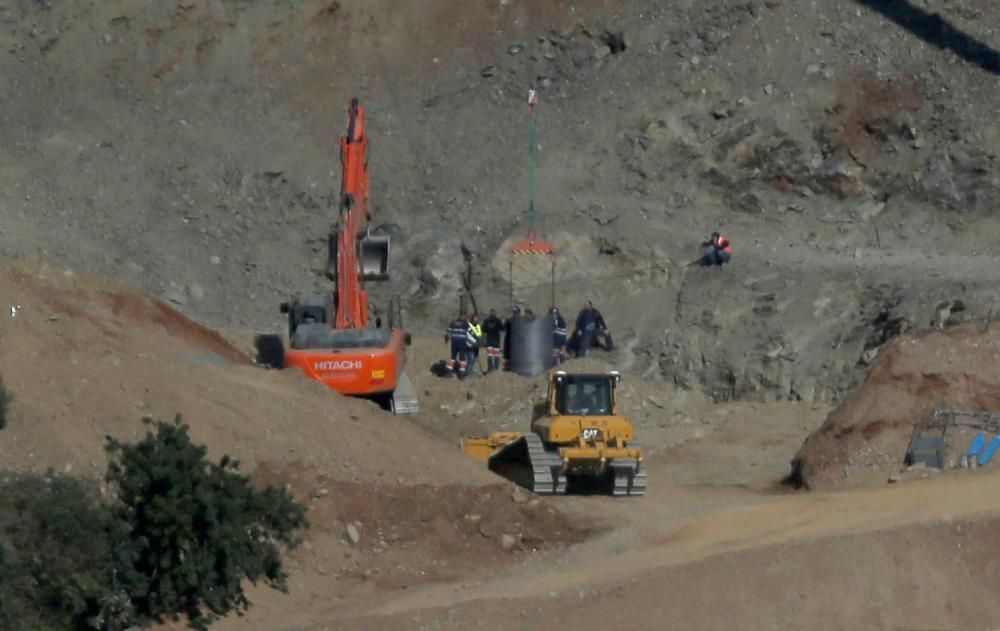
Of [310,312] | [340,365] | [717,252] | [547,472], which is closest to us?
[547,472]

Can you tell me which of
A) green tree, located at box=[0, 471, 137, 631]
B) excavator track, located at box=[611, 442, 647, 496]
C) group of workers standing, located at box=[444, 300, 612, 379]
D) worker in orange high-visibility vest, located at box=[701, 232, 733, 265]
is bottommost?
green tree, located at box=[0, 471, 137, 631]

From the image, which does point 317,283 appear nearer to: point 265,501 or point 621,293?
point 621,293

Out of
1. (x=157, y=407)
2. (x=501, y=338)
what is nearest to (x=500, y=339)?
(x=501, y=338)

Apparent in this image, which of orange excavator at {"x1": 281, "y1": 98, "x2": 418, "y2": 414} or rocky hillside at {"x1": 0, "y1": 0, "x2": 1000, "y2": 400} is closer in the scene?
orange excavator at {"x1": 281, "y1": 98, "x2": 418, "y2": 414}

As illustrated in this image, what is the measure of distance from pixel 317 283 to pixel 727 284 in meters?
7.92

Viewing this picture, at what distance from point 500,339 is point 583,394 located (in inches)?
358

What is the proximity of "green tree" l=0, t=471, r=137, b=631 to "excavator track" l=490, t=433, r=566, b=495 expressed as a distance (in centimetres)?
703

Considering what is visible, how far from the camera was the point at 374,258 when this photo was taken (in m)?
29.6

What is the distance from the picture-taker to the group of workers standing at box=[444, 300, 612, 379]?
33.8 meters

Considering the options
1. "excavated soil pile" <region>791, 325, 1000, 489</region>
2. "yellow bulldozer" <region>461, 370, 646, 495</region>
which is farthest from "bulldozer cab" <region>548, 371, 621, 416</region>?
"excavated soil pile" <region>791, 325, 1000, 489</region>

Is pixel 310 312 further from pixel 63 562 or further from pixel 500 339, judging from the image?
pixel 63 562

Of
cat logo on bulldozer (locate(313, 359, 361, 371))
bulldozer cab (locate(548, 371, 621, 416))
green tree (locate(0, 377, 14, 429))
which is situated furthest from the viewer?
cat logo on bulldozer (locate(313, 359, 361, 371))

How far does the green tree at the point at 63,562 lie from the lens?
17859 mm

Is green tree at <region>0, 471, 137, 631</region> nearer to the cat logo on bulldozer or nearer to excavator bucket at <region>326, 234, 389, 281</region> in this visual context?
the cat logo on bulldozer
